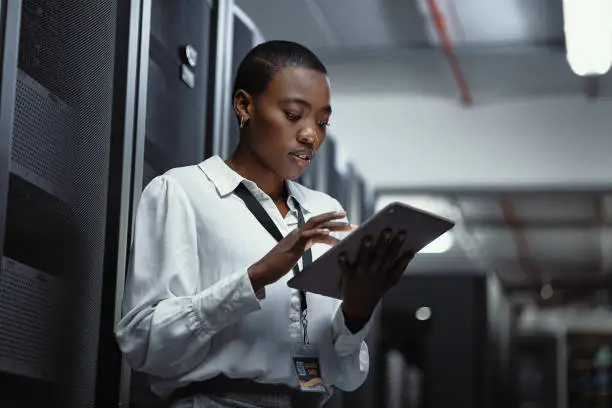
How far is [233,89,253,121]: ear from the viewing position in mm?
1937

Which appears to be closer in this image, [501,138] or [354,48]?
[354,48]

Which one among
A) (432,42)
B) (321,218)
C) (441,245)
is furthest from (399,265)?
(441,245)

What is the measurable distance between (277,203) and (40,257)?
0.45 metres

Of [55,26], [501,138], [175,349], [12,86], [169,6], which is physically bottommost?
[175,349]

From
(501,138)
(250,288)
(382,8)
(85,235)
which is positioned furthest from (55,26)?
(501,138)

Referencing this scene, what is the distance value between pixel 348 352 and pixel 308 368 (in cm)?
9

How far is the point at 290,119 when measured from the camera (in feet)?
6.15

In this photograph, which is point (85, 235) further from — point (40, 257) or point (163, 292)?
point (163, 292)

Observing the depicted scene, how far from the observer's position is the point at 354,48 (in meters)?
5.86

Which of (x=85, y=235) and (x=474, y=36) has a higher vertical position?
(x=474, y=36)

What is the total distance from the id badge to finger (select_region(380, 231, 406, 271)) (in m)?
0.24

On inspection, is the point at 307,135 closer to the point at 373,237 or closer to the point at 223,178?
the point at 223,178

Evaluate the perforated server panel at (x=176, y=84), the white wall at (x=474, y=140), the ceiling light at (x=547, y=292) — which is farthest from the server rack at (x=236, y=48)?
the ceiling light at (x=547, y=292)

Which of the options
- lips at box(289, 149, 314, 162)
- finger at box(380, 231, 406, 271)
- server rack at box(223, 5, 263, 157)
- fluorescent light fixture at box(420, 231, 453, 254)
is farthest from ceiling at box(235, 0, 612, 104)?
fluorescent light fixture at box(420, 231, 453, 254)
